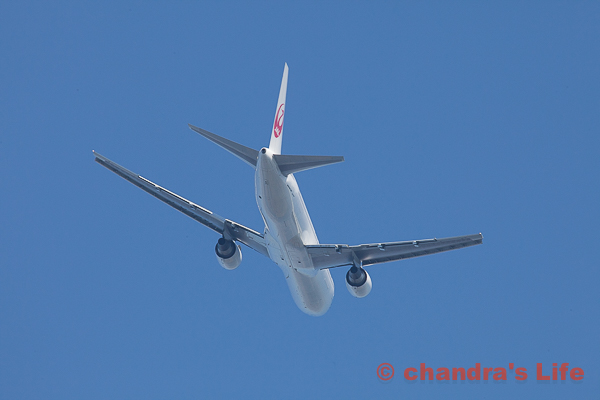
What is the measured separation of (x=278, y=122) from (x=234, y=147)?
4762mm

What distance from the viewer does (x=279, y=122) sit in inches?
1250

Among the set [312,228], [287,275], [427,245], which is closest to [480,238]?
[427,245]

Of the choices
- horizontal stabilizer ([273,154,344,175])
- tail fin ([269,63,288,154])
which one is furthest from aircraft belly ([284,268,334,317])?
horizontal stabilizer ([273,154,344,175])

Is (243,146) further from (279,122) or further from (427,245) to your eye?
(427,245)

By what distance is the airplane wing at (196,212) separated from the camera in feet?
106

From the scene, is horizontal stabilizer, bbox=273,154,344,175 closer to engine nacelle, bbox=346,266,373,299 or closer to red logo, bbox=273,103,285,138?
red logo, bbox=273,103,285,138

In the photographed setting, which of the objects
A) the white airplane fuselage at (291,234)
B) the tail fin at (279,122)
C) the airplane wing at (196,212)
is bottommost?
the white airplane fuselage at (291,234)

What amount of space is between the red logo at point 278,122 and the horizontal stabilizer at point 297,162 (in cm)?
374

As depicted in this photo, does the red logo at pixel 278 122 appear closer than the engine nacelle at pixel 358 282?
Yes

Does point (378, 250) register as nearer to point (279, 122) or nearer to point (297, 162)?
point (297, 162)

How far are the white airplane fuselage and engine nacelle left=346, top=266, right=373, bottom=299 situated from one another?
191 centimetres

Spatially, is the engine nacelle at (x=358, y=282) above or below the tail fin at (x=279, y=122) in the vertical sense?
below

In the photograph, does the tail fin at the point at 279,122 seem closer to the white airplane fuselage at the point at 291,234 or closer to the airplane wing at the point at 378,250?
the white airplane fuselage at the point at 291,234

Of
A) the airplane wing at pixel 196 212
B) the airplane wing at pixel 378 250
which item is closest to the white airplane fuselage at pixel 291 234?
the airplane wing at pixel 378 250
